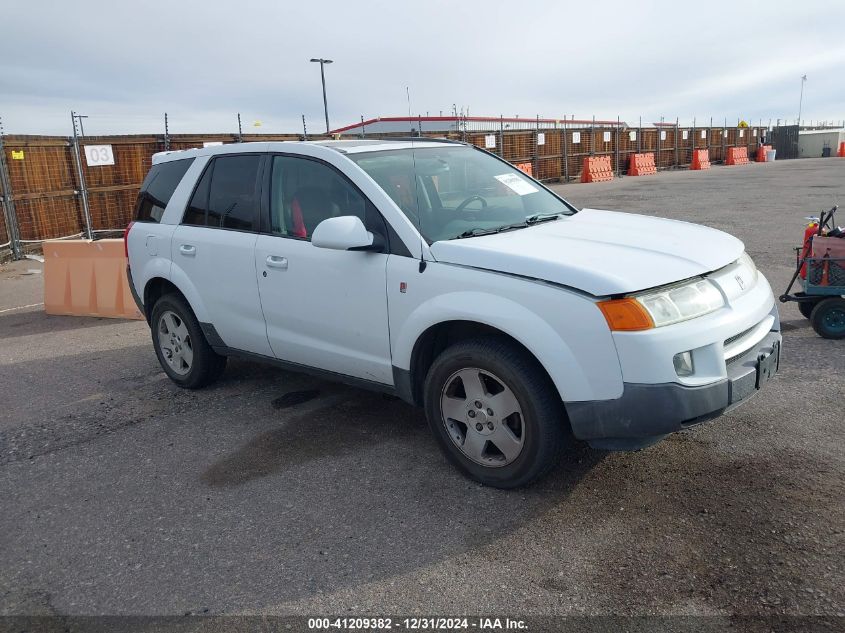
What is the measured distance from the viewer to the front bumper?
10.3ft

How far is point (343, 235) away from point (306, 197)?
850 millimetres

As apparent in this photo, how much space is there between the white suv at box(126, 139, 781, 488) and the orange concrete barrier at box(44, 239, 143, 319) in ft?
11.1

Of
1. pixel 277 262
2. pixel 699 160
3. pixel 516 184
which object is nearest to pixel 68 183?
pixel 277 262

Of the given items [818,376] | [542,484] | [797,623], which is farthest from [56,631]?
[818,376]

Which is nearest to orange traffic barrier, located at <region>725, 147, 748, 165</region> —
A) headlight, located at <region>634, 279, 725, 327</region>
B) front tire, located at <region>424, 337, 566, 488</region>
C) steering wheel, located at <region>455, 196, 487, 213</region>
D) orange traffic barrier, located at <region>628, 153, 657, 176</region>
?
orange traffic barrier, located at <region>628, 153, 657, 176</region>

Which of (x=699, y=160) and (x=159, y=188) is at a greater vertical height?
(x=159, y=188)

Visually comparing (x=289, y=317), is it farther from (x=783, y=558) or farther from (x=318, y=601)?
(x=783, y=558)

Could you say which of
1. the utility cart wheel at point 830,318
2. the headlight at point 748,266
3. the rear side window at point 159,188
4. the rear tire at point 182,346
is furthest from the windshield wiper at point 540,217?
the utility cart wheel at point 830,318

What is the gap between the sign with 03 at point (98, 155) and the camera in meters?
14.9

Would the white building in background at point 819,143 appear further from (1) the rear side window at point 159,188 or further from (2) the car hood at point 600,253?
(1) the rear side window at point 159,188

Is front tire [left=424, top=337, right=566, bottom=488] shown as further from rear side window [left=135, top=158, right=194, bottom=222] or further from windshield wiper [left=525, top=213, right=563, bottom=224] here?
rear side window [left=135, top=158, right=194, bottom=222]

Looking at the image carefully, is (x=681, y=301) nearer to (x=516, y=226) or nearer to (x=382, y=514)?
(x=516, y=226)

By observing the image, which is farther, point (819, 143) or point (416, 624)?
point (819, 143)

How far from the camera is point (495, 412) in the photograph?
3.61 meters
